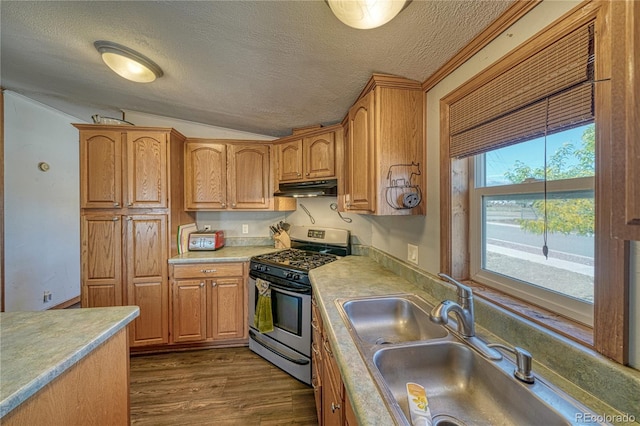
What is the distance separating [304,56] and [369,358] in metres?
1.54

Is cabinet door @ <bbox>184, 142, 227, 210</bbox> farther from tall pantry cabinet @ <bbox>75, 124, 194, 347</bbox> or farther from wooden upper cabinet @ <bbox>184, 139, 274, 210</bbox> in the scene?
tall pantry cabinet @ <bbox>75, 124, 194, 347</bbox>

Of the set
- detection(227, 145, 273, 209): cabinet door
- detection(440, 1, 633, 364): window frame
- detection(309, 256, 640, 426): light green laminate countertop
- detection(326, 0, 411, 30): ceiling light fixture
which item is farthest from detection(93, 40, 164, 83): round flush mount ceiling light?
detection(440, 1, 633, 364): window frame

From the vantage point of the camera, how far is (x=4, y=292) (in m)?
2.48

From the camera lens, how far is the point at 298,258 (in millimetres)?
2311

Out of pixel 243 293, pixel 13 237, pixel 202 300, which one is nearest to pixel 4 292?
pixel 13 237

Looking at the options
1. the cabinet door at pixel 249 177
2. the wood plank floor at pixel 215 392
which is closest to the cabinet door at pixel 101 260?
the wood plank floor at pixel 215 392

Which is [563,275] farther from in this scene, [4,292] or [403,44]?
[4,292]

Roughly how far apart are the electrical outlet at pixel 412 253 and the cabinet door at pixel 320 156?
987 mm

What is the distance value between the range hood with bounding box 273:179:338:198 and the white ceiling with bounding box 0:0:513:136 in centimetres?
64

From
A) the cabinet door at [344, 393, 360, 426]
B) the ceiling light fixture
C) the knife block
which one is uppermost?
the ceiling light fixture

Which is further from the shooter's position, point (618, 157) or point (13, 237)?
point (13, 237)

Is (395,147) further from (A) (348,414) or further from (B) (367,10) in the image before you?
(A) (348,414)

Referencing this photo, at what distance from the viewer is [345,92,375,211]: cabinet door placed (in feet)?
4.99

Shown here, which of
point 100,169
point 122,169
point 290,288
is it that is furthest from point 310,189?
point 100,169
